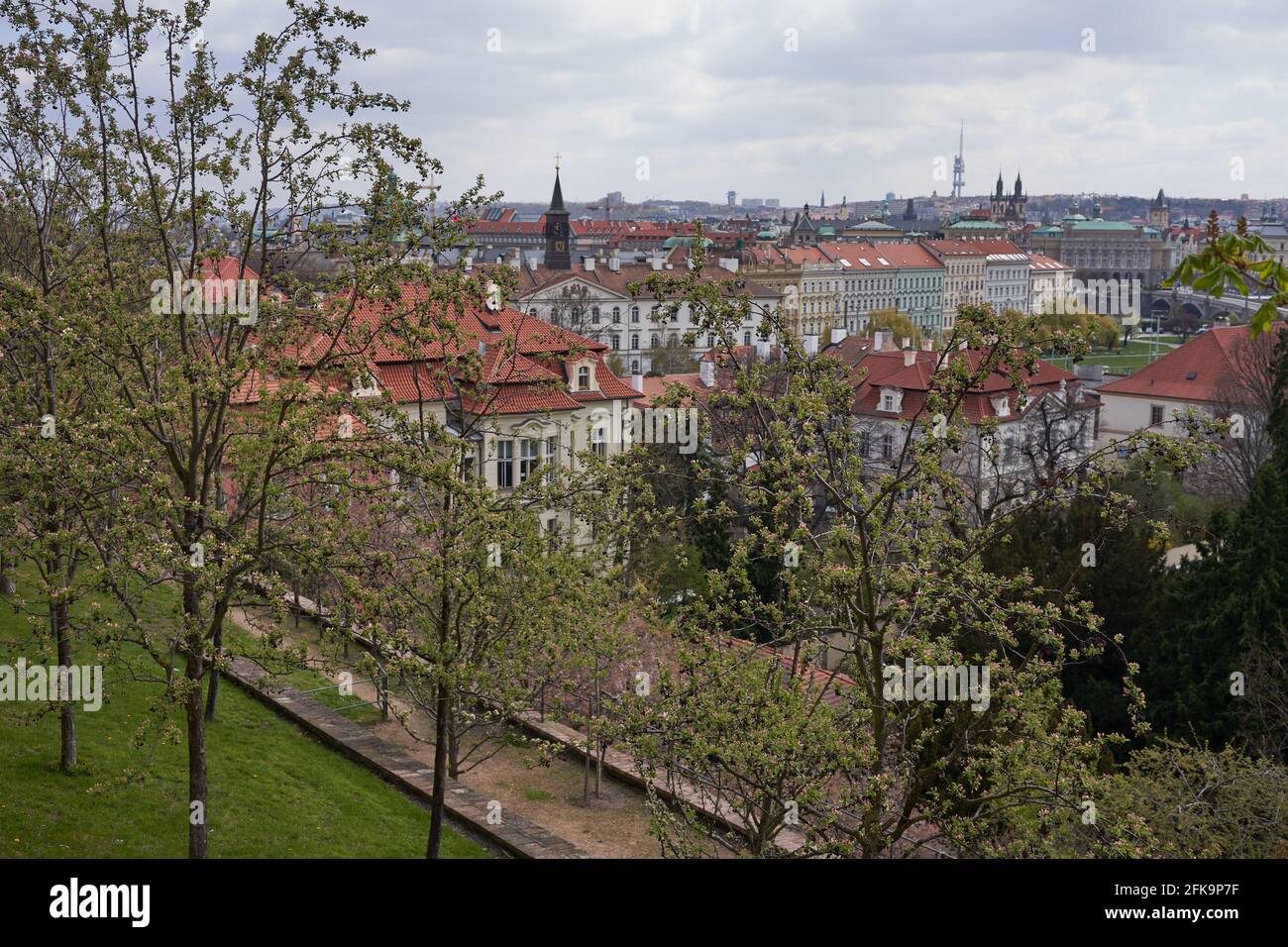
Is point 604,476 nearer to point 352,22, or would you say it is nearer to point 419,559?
point 419,559

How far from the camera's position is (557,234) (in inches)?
4432

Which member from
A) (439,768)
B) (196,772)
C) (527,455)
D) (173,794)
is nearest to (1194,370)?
(527,455)

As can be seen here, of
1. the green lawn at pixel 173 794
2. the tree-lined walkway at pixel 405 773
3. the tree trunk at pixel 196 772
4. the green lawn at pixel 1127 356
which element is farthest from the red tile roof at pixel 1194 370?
the tree trunk at pixel 196 772

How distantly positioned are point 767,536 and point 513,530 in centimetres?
405

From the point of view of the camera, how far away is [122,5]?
41.8 feet

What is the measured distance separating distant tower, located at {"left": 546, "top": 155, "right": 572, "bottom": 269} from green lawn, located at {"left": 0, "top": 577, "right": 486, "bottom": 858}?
93.4 m

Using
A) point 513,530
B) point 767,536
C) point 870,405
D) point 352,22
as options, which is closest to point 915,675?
point 767,536

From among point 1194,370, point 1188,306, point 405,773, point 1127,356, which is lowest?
point 405,773

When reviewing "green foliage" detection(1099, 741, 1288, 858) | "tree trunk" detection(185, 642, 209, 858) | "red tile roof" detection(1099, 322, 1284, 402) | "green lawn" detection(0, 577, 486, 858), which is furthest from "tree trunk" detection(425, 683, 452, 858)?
"red tile roof" detection(1099, 322, 1284, 402)

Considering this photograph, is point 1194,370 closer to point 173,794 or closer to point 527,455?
point 527,455

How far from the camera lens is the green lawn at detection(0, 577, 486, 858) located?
13.8 metres

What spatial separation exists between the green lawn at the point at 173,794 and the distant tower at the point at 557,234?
93.4 metres

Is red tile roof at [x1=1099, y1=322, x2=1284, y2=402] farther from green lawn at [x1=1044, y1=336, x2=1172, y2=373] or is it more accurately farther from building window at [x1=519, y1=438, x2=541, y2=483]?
green lawn at [x1=1044, y1=336, x2=1172, y2=373]

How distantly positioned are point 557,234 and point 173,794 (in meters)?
99.8
